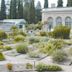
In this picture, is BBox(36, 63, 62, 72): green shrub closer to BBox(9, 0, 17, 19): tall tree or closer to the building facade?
the building facade

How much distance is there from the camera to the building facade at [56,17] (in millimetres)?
43812

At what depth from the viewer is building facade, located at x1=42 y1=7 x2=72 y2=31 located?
43.8 m

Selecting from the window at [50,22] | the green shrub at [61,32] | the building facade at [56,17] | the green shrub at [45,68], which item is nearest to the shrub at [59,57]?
the green shrub at [45,68]

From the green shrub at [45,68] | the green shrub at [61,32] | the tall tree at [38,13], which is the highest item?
the green shrub at [45,68]

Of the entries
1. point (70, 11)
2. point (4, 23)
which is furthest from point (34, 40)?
point (4, 23)

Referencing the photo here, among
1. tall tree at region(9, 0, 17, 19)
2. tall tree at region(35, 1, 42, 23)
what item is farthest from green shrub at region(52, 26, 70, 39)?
tall tree at region(35, 1, 42, 23)

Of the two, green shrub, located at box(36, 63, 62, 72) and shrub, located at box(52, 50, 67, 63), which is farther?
shrub, located at box(52, 50, 67, 63)

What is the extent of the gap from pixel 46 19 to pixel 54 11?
1.89 m

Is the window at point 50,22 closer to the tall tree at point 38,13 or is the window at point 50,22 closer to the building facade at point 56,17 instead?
the building facade at point 56,17

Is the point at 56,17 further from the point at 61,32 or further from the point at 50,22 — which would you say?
the point at 61,32

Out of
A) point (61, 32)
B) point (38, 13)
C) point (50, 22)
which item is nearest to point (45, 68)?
point (61, 32)

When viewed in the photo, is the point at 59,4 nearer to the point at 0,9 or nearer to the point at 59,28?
the point at 0,9

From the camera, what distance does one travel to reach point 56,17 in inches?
1766

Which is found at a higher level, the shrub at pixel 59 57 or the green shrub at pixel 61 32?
the shrub at pixel 59 57
